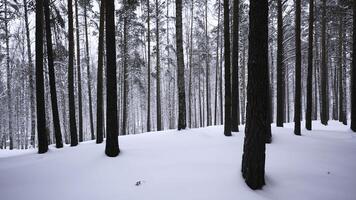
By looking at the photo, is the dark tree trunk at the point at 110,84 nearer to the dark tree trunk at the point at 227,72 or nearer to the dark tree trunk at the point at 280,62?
the dark tree trunk at the point at 227,72

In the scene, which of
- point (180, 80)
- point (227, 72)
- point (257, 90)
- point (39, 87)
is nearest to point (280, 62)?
point (227, 72)

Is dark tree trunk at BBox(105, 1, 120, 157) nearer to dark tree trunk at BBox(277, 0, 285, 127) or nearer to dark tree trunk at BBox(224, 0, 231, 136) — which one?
dark tree trunk at BBox(224, 0, 231, 136)

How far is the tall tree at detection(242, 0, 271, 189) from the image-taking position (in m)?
4.82

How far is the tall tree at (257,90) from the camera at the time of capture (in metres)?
4.82

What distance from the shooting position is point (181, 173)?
18.7ft

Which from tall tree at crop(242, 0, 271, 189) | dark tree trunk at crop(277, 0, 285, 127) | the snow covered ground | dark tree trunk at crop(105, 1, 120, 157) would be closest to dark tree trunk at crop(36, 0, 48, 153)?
the snow covered ground

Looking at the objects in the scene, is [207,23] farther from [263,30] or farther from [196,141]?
[263,30]

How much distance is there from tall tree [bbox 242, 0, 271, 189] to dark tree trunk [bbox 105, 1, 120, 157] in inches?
165

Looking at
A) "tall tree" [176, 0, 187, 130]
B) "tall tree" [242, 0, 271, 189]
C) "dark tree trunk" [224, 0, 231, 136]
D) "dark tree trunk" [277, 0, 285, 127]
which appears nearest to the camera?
"tall tree" [242, 0, 271, 189]

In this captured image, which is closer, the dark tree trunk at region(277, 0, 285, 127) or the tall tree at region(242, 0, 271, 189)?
the tall tree at region(242, 0, 271, 189)

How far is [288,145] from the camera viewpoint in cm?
827

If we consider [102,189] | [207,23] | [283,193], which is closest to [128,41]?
[207,23]

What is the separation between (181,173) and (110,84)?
3.51 metres

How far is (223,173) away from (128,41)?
1648 centimetres
